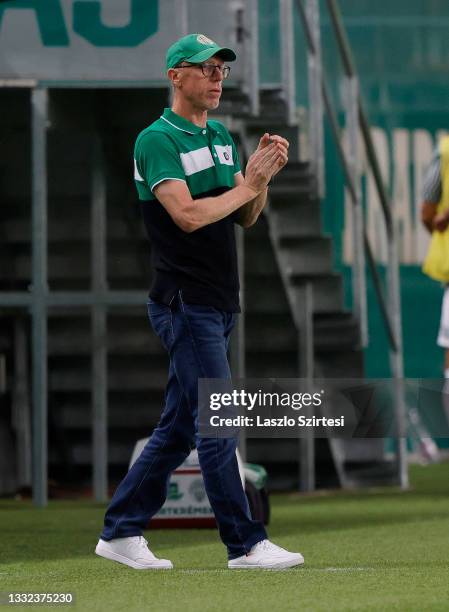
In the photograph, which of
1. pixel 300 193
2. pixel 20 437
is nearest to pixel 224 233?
pixel 300 193

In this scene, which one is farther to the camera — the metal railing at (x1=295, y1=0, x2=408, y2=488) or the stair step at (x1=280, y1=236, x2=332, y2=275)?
the stair step at (x1=280, y1=236, x2=332, y2=275)

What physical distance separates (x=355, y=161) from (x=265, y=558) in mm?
5722

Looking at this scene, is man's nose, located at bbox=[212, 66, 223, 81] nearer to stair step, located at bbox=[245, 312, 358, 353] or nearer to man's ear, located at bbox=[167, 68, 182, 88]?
man's ear, located at bbox=[167, 68, 182, 88]

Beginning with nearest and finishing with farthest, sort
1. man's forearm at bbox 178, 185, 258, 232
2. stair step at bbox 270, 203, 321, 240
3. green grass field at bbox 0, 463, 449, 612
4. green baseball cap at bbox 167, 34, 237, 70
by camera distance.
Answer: green grass field at bbox 0, 463, 449, 612, man's forearm at bbox 178, 185, 258, 232, green baseball cap at bbox 167, 34, 237, 70, stair step at bbox 270, 203, 321, 240

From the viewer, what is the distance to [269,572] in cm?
428

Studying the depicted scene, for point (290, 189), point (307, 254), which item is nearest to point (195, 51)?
point (290, 189)

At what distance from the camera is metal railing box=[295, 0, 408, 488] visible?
9.29 meters

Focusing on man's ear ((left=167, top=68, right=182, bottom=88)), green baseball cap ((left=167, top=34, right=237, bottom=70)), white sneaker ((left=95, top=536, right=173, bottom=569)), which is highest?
green baseball cap ((left=167, top=34, right=237, bottom=70))

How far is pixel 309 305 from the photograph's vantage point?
10.3 meters

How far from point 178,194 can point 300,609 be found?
52.0 inches

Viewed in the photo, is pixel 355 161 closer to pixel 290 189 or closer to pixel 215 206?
pixel 290 189

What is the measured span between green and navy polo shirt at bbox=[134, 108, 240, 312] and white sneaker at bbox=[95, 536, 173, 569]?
2.23 feet

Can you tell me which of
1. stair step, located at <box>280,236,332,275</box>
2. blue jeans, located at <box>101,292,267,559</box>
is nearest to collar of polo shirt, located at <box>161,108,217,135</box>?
blue jeans, located at <box>101,292,267,559</box>

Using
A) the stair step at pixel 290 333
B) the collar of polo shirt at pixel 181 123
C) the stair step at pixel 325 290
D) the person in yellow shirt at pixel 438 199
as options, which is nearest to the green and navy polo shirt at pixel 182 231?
the collar of polo shirt at pixel 181 123
